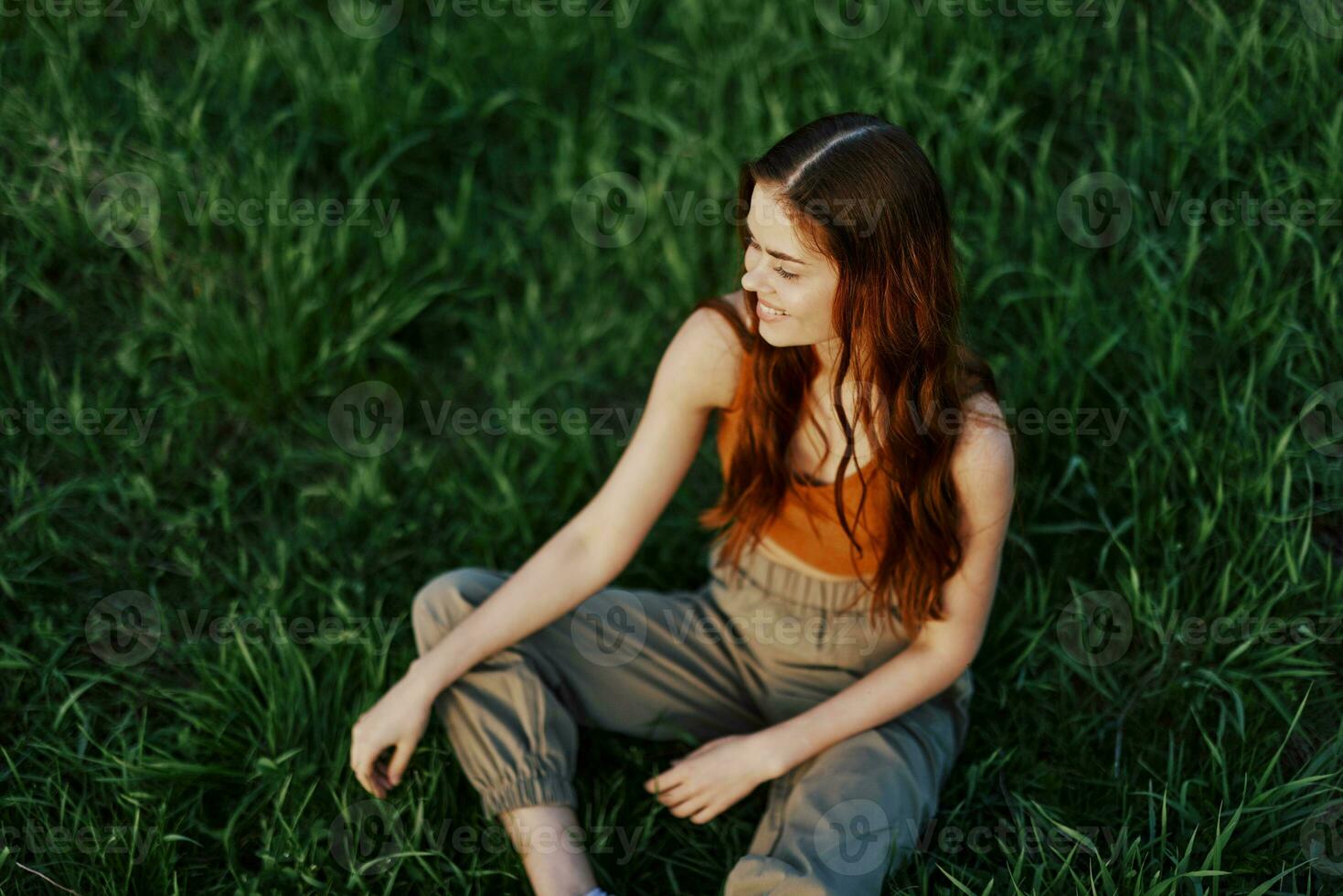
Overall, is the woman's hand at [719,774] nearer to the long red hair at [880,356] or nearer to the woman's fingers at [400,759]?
the long red hair at [880,356]

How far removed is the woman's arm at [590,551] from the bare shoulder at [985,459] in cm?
37

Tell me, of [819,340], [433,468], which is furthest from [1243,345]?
[433,468]

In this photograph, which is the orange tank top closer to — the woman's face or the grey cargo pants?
the grey cargo pants

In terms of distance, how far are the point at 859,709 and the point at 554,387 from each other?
1.19 meters

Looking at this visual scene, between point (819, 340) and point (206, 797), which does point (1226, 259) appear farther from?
point (206, 797)

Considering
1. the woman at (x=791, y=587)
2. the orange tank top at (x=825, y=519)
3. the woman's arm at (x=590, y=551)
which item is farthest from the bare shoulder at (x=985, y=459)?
the woman's arm at (x=590, y=551)

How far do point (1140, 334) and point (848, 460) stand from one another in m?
1.05

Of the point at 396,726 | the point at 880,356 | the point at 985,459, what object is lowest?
the point at 396,726

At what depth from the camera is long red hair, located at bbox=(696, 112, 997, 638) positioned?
61.8 inches

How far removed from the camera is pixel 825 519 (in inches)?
75.5

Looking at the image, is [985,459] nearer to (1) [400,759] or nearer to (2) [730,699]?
(2) [730,699]

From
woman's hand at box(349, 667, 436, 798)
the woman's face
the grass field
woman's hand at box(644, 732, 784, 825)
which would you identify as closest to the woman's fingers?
woman's hand at box(349, 667, 436, 798)

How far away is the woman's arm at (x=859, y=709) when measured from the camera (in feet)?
6.11

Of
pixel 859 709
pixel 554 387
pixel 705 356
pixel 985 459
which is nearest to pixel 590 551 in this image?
pixel 705 356
